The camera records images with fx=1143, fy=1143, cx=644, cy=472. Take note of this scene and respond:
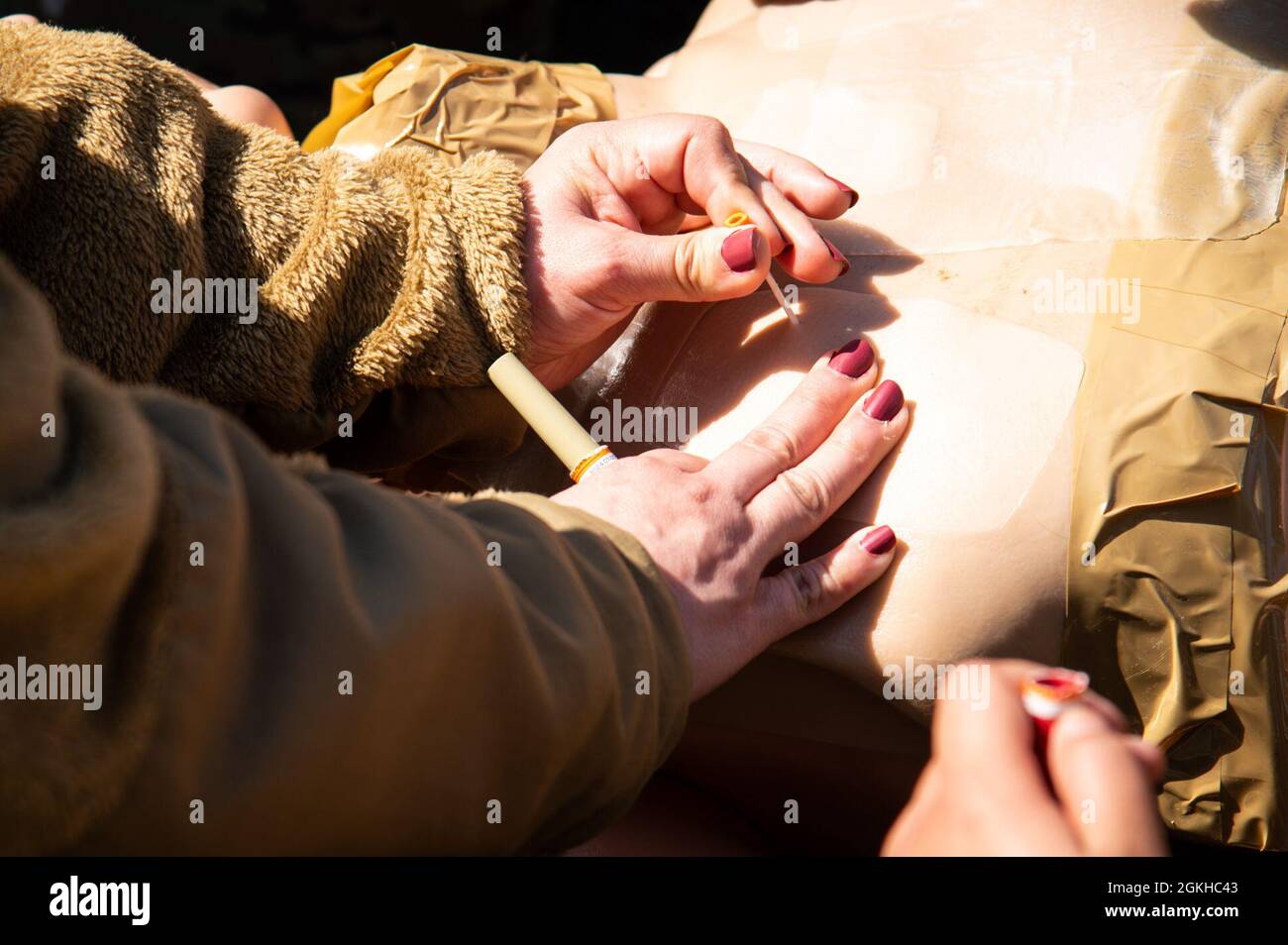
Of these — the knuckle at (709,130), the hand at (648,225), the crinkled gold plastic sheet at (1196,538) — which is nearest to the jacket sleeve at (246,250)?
the hand at (648,225)

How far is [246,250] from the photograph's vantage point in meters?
0.85

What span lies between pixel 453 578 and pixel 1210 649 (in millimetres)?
510

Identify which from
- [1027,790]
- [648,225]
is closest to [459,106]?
[648,225]

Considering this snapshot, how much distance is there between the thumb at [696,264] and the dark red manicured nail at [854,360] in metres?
0.08

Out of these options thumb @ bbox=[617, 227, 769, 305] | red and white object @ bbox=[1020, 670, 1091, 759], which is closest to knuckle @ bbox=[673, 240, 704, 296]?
thumb @ bbox=[617, 227, 769, 305]

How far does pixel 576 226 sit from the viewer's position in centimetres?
92

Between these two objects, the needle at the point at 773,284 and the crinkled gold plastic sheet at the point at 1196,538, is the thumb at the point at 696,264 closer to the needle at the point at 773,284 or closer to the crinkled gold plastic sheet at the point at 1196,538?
the needle at the point at 773,284

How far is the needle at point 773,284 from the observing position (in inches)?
33.9

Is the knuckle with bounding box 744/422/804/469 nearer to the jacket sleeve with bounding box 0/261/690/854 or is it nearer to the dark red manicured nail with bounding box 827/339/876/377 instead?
the dark red manicured nail with bounding box 827/339/876/377

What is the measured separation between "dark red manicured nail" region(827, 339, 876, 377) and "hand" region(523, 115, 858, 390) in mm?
72

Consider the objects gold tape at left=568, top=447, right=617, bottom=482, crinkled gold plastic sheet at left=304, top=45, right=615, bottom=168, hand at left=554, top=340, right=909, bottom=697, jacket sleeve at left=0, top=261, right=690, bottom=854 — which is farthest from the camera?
crinkled gold plastic sheet at left=304, top=45, right=615, bottom=168

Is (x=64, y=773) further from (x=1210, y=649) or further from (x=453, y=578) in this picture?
(x=1210, y=649)

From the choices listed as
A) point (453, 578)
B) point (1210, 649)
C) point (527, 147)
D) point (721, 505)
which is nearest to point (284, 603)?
point (453, 578)

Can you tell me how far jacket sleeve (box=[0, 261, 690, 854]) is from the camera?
0.42 metres
